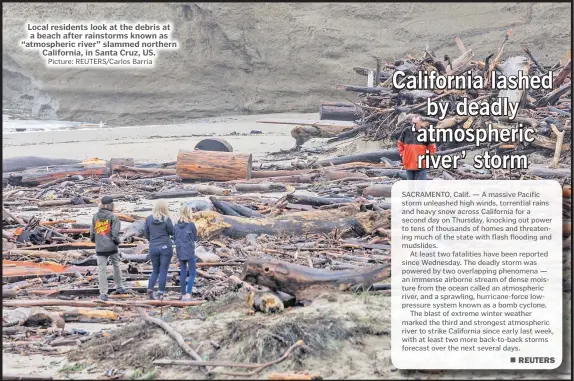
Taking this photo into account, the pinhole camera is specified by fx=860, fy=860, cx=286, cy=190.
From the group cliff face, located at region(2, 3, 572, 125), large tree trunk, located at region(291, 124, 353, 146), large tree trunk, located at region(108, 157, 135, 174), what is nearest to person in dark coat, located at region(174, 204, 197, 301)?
large tree trunk, located at region(108, 157, 135, 174)

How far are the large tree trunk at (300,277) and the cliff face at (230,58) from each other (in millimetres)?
29141

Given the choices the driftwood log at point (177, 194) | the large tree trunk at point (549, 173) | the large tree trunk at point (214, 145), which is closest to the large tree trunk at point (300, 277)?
the driftwood log at point (177, 194)

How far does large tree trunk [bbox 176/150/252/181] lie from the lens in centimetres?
1681

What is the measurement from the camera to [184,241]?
29.3ft

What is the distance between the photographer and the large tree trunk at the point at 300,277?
7.34m

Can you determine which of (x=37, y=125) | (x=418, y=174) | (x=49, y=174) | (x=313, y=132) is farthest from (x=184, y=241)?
(x=37, y=125)

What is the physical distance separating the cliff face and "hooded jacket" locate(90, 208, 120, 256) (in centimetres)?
2777

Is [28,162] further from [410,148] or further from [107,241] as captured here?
[410,148]

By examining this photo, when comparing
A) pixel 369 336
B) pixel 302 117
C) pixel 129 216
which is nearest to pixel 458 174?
pixel 129 216

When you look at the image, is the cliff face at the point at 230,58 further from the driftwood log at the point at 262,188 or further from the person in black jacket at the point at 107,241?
the person in black jacket at the point at 107,241

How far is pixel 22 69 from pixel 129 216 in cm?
2856

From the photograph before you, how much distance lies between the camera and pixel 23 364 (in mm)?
7086

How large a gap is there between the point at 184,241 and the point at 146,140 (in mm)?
17920

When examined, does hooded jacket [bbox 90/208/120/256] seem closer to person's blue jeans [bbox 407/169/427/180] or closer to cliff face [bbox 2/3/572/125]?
person's blue jeans [bbox 407/169/427/180]
